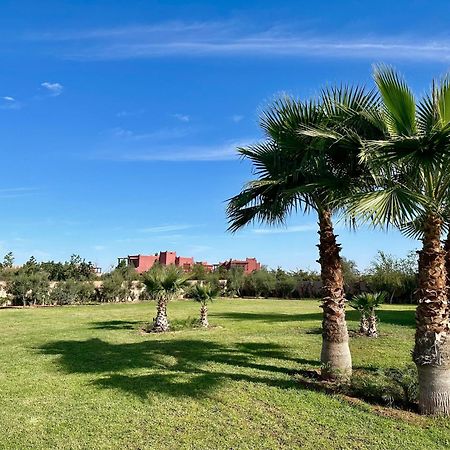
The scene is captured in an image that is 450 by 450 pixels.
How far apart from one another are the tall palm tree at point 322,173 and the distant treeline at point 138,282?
1452 centimetres

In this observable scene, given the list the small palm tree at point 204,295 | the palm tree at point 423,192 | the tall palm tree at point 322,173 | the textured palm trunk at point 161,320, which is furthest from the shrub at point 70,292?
the palm tree at point 423,192

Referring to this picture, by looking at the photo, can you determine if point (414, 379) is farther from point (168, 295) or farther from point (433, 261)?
→ point (168, 295)

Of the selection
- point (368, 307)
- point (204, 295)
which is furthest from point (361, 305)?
point (204, 295)

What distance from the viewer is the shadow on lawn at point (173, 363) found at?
7242 millimetres

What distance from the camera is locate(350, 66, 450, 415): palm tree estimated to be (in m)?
5.24

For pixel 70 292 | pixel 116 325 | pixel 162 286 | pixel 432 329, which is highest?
pixel 162 286

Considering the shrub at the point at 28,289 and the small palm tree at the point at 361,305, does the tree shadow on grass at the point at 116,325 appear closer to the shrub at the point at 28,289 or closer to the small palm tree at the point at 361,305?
the small palm tree at the point at 361,305

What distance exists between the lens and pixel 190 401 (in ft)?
20.9

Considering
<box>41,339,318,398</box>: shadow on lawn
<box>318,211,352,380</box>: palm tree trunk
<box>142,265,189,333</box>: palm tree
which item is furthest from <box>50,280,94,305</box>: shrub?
<box>318,211,352,380</box>: palm tree trunk

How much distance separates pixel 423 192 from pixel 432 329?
1.85 m

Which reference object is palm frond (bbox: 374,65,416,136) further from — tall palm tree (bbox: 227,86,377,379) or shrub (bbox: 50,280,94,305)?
shrub (bbox: 50,280,94,305)

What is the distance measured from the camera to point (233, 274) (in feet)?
121

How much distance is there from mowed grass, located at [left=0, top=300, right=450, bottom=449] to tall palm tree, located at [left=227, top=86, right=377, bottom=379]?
4.51 feet

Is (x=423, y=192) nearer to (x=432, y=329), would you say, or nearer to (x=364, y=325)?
(x=432, y=329)
